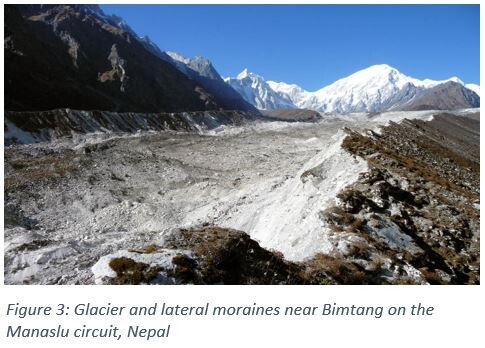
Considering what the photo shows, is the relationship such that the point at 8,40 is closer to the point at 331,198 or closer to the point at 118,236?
the point at 118,236

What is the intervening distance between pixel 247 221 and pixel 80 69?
11713cm

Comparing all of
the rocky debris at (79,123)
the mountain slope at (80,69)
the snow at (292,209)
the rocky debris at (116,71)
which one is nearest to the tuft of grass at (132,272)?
the snow at (292,209)

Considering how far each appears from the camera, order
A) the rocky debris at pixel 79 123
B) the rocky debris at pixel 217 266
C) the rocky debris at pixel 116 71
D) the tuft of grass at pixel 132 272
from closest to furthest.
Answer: the tuft of grass at pixel 132 272, the rocky debris at pixel 217 266, the rocky debris at pixel 79 123, the rocky debris at pixel 116 71

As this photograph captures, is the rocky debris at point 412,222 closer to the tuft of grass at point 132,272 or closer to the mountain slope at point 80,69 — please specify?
the tuft of grass at point 132,272

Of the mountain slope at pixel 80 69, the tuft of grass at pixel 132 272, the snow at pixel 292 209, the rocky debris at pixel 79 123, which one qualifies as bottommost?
the tuft of grass at pixel 132 272

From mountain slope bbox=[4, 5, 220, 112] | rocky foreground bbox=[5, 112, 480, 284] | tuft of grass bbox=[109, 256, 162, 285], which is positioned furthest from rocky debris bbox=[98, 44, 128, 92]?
tuft of grass bbox=[109, 256, 162, 285]

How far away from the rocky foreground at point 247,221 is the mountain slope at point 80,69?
48005 millimetres

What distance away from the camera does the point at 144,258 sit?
1160 cm

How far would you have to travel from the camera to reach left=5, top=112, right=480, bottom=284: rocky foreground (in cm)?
1246

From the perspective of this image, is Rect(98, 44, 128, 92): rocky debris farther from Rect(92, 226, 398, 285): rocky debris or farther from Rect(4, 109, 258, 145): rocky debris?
Rect(92, 226, 398, 285): rocky debris

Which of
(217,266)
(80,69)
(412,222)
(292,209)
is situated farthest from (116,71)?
(217,266)

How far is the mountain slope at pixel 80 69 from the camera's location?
300 feet

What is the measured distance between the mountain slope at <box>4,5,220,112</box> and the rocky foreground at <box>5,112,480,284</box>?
48.0m

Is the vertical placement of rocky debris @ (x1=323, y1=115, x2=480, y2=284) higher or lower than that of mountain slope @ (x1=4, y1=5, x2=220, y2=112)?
lower
